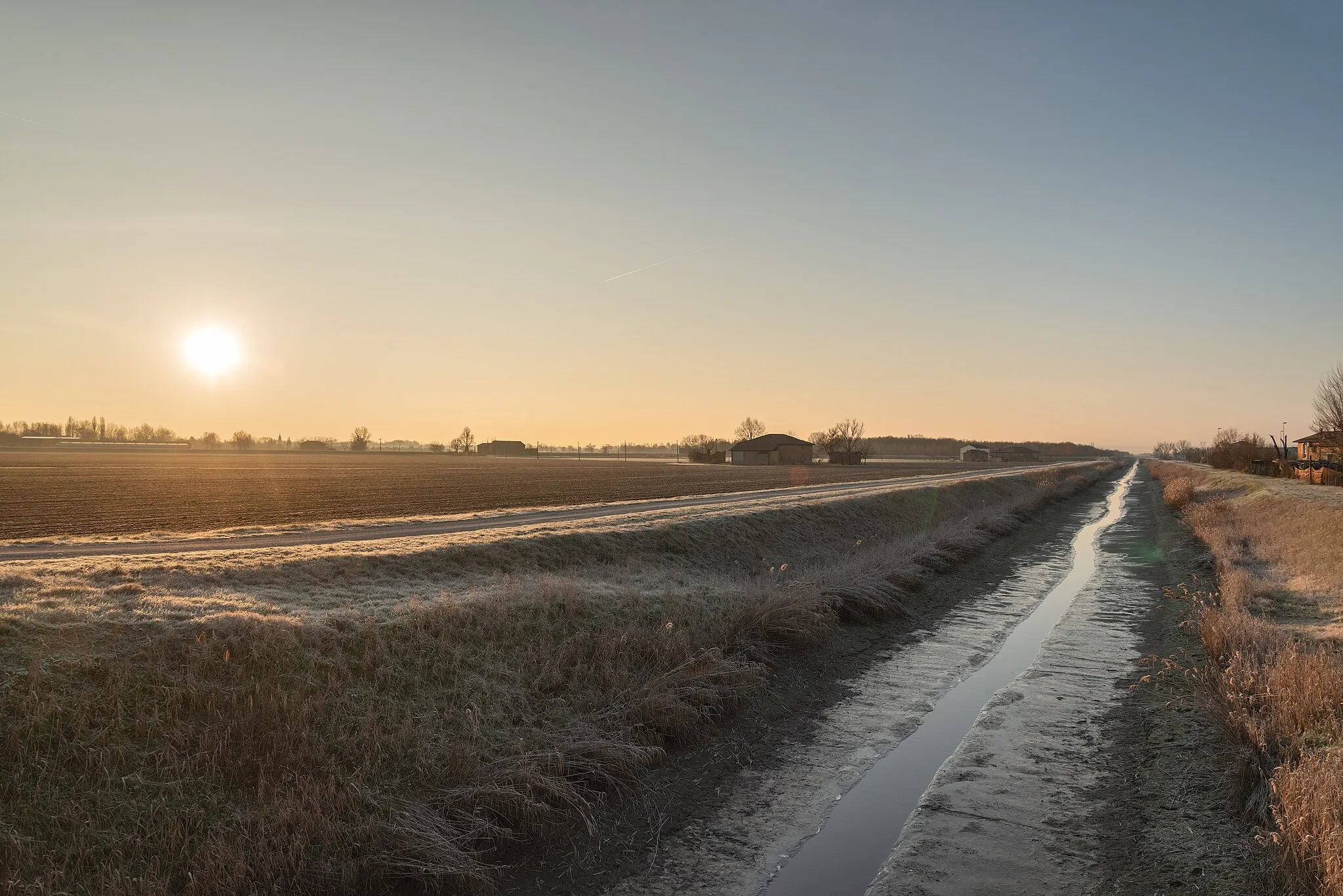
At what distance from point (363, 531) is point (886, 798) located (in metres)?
21.9

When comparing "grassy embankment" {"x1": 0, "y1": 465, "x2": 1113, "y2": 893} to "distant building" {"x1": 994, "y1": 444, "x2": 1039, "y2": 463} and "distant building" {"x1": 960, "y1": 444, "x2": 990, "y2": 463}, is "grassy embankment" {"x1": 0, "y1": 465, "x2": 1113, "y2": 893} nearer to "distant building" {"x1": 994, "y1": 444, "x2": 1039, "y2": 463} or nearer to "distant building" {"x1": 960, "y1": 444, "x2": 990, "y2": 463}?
"distant building" {"x1": 960, "y1": 444, "x2": 990, "y2": 463}

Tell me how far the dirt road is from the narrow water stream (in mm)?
16277

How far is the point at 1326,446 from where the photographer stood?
64.9 meters

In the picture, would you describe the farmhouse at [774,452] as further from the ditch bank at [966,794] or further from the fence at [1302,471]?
the ditch bank at [966,794]

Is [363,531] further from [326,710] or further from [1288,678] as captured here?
[1288,678]

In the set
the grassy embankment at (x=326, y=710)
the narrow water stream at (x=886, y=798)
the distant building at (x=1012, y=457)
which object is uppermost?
the distant building at (x=1012, y=457)

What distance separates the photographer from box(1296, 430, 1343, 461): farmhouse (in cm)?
6069

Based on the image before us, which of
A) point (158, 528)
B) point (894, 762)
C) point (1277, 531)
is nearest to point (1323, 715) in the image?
point (894, 762)

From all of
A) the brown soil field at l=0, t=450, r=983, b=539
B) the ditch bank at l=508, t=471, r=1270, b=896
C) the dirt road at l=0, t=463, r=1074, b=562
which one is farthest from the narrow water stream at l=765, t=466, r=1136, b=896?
the brown soil field at l=0, t=450, r=983, b=539

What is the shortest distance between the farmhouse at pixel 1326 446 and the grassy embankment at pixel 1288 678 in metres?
44.0

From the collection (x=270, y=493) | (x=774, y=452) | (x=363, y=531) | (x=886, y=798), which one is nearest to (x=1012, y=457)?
(x=774, y=452)

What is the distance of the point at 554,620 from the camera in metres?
12.8

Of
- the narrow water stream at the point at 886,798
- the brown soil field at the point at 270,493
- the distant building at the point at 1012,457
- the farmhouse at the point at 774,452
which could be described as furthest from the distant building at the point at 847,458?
the narrow water stream at the point at 886,798

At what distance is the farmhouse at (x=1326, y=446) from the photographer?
60688mm
